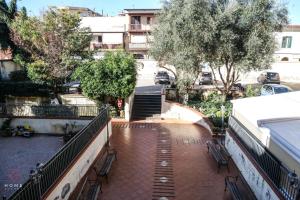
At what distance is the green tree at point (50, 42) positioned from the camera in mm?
18391

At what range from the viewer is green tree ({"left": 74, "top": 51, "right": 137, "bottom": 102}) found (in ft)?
59.1

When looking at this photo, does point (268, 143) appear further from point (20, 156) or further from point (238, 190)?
point (20, 156)

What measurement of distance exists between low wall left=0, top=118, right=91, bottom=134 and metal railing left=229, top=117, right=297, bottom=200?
9.39m

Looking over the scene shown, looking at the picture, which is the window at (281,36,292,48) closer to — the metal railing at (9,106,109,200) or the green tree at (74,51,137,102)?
the green tree at (74,51,137,102)

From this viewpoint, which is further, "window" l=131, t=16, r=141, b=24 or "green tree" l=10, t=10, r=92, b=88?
"window" l=131, t=16, r=141, b=24

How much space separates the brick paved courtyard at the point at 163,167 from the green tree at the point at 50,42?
5737mm

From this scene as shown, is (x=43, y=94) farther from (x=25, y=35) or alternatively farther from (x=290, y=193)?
(x=290, y=193)

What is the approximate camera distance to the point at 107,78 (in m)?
18.2

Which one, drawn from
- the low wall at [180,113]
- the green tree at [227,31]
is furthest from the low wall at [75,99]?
the green tree at [227,31]

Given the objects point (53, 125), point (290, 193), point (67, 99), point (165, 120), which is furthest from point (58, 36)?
point (290, 193)

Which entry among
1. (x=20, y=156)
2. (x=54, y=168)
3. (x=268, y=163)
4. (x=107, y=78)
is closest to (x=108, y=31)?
(x=107, y=78)

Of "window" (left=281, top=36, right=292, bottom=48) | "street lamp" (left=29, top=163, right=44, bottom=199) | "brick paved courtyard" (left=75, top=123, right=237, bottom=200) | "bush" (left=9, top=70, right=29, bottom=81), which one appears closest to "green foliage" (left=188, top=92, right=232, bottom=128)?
"brick paved courtyard" (left=75, top=123, right=237, bottom=200)

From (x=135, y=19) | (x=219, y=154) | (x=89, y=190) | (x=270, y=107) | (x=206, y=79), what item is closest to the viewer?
Result: (x=89, y=190)

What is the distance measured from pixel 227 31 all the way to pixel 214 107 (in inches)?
213
